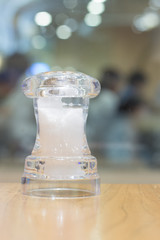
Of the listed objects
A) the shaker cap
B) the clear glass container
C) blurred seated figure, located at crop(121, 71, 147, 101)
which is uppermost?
blurred seated figure, located at crop(121, 71, 147, 101)

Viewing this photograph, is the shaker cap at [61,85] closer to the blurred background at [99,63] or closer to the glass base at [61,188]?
the glass base at [61,188]

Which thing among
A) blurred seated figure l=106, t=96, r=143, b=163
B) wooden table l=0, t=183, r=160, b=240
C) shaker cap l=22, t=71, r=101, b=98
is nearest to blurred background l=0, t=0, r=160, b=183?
blurred seated figure l=106, t=96, r=143, b=163

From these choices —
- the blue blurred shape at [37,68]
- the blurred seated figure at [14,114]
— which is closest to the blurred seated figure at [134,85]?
the blue blurred shape at [37,68]

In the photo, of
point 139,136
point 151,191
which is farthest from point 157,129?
point 151,191

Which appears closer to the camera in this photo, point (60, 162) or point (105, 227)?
point (105, 227)

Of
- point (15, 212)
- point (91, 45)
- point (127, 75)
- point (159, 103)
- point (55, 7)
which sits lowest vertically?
point (15, 212)

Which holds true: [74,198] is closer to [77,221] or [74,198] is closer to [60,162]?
[60,162]

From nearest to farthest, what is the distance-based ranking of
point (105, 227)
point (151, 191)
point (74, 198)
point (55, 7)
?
point (105, 227), point (74, 198), point (151, 191), point (55, 7)

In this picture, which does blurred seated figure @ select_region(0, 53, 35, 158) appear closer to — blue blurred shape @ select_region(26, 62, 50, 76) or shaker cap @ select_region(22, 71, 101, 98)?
blue blurred shape @ select_region(26, 62, 50, 76)
